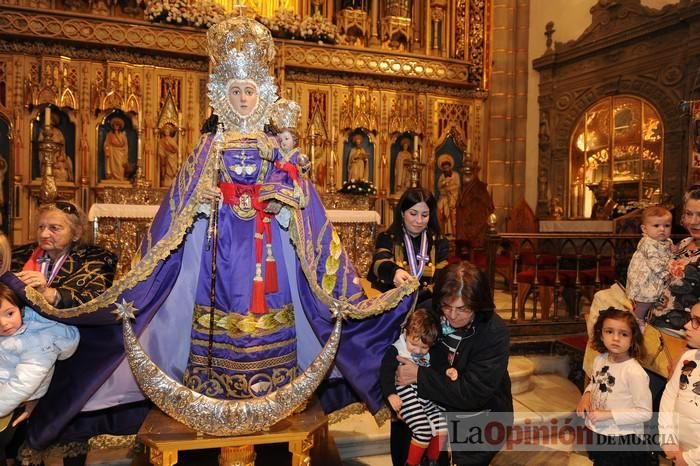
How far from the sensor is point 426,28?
1159 cm

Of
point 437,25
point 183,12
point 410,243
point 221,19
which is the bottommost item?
point 410,243

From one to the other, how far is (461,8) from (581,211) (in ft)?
17.1

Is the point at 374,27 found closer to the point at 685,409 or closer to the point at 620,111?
the point at 620,111

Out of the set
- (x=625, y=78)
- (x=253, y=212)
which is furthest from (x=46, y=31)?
(x=625, y=78)

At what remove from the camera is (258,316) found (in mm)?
2881

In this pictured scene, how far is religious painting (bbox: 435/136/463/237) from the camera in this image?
35.7ft

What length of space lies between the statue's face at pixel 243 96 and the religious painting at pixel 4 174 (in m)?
7.87

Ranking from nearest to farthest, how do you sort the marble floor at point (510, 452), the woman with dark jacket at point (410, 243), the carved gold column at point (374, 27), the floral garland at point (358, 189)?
the woman with dark jacket at point (410, 243) → the marble floor at point (510, 452) → the floral garland at point (358, 189) → the carved gold column at point (374, 27)

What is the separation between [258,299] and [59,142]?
7968mm

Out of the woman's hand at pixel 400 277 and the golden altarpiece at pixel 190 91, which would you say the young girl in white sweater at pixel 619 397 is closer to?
the woman's hand at pixel 400 277

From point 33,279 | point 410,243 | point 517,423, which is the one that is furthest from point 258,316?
point 517,423

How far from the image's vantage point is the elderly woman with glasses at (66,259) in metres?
2.76

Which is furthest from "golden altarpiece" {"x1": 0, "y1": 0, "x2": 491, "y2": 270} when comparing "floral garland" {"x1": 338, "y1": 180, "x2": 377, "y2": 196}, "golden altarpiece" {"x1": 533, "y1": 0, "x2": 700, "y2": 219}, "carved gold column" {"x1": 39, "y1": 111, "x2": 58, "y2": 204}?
"golden altarpiece" {"x1": 533, "y1": 0, "x2": 700, "y2": 219}

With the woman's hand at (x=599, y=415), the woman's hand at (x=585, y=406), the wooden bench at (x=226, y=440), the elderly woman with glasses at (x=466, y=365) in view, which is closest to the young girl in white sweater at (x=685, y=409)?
the woman's hand at (x=599, y=415)
